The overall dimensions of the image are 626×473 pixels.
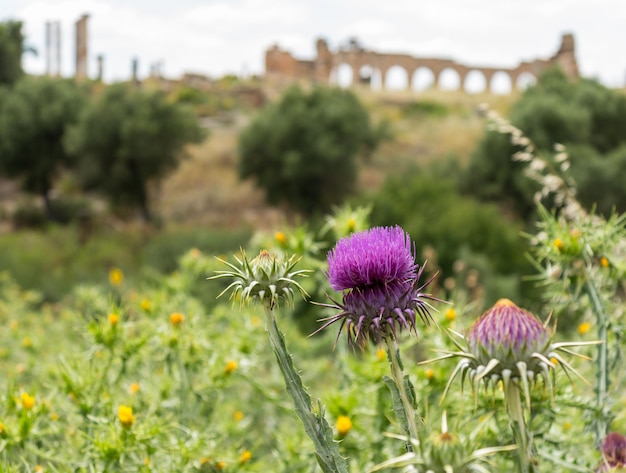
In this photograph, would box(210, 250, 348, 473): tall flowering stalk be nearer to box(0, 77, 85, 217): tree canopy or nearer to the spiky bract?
the spiky bract

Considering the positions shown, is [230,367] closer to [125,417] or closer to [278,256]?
[125,417]

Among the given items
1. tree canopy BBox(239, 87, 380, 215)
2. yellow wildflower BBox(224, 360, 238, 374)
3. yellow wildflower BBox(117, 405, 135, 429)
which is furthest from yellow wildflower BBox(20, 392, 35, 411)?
tree canopy BBox(239, 87, 380, 215)

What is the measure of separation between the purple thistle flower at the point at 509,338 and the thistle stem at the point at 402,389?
0.17 m

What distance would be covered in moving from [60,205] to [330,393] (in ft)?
95.2

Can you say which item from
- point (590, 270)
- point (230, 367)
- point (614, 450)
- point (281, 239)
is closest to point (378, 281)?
point (614, 450)

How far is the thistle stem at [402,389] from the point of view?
161 cm

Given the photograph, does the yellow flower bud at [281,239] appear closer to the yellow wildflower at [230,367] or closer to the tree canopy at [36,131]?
the yellow wildflower at [230,367]

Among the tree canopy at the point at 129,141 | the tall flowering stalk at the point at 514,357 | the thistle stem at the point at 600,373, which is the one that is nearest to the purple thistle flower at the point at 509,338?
the tall flowering stalk at the point at 514,357

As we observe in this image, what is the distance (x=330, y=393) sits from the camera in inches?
129

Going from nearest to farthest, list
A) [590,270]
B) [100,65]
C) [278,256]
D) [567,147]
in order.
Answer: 1. [278,256]
2. [590,270]
3. [567,147]
4. [100,65]

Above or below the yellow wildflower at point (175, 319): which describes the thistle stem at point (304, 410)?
above

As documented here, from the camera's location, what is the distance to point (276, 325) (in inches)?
71.0

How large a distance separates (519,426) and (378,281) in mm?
442

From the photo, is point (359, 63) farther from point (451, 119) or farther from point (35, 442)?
point (35, 442)
